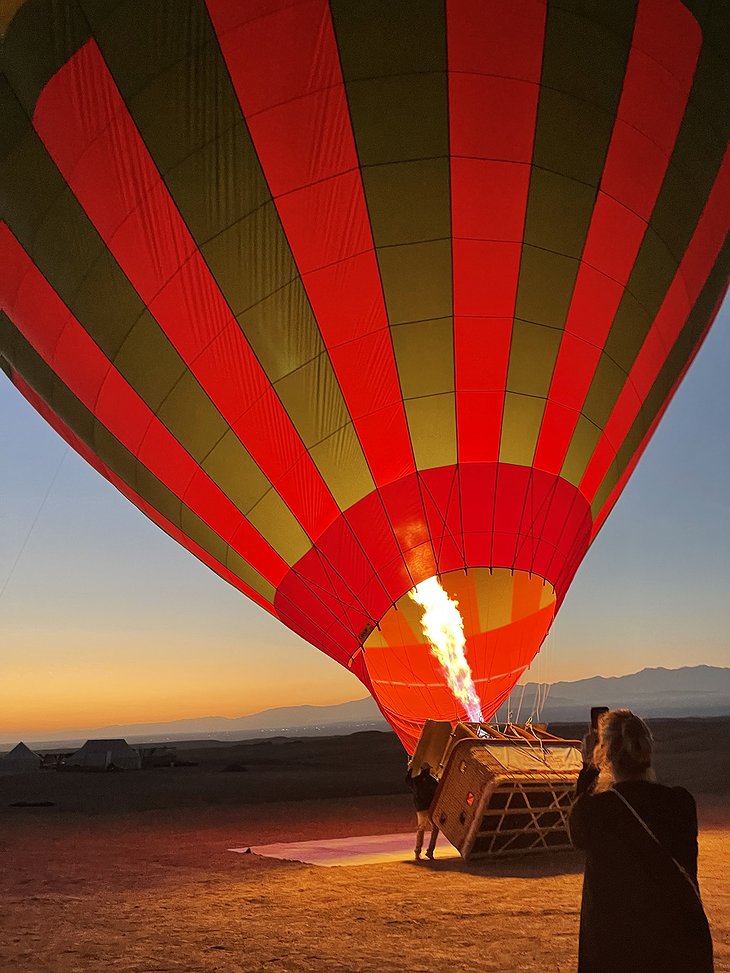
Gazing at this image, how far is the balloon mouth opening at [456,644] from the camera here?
6621 millimetres

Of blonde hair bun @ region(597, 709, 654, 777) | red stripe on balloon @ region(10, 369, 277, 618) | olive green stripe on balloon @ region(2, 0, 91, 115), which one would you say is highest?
olive green stripe on balloon @ region(2, 0, 91, 115)

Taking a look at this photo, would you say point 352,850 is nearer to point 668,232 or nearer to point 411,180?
point 411,180

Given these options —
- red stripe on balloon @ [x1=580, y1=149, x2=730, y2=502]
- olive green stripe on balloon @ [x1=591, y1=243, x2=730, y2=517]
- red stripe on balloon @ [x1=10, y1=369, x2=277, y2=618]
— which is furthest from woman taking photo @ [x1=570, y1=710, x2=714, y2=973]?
red stripe on balloon @ [x1=10, y1=369, x2=277, y2=618]

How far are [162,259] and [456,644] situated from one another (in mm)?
3549

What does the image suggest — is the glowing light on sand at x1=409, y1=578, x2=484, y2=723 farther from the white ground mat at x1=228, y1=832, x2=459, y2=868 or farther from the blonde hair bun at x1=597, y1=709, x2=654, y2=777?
the blonde hair bun at x1=597, y1=709, x2=654, y2=777

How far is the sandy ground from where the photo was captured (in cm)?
387

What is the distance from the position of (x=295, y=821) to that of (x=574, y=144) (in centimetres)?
839

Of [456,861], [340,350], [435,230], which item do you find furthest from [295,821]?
[435,230]

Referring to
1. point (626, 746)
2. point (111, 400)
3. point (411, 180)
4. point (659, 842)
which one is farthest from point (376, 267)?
point (659, 842)

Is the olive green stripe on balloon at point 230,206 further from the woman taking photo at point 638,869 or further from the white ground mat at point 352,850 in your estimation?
the woman taking photo at point 638,869

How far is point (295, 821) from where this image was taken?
10.8m

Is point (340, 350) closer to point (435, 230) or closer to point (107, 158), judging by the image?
point (435, 230)

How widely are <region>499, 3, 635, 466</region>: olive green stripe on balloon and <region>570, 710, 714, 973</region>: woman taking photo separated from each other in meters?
4.65

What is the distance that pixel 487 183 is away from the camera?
235 inches
